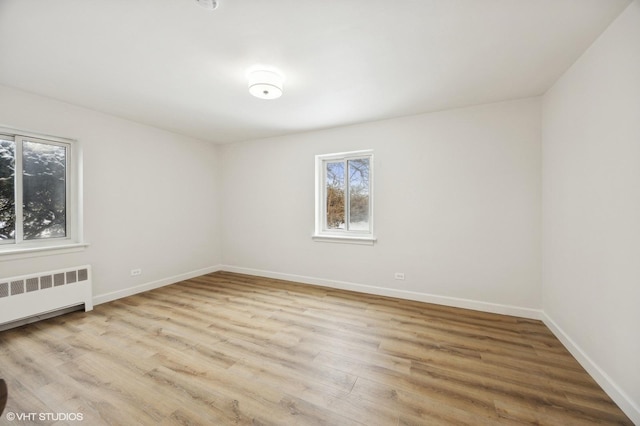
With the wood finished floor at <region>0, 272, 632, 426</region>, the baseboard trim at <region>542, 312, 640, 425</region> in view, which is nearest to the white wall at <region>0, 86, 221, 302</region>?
the wood finished floor at <region>0, 272, 632, 426</region>

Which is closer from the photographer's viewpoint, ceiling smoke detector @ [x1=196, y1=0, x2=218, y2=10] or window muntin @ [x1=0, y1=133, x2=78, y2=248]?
ceiling smoke detector @ [x1=196, y1=0, x2=218, y2=10]

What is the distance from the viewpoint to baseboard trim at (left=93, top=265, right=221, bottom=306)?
3.33 meters

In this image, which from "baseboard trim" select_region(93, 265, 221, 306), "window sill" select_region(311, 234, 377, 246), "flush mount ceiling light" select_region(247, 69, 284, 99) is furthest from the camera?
"window sill" select_region(311, 234, 377, 246)

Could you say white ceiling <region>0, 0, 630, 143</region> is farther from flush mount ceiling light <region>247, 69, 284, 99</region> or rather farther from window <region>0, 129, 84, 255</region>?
window <region>0, 129, 84, 255</region>

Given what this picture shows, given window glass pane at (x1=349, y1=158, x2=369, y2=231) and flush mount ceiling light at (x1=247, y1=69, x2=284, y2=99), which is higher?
flush mount ceiling light at (x1=247, y1=69, x2=284, y2=99)

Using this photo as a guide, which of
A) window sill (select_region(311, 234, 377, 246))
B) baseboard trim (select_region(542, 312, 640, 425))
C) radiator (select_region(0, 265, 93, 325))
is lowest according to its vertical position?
baseboard trim (select_region(542, 312, 640, 425))

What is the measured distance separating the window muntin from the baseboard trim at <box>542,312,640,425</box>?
5.40 meters

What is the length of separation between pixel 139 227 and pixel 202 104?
2151mm

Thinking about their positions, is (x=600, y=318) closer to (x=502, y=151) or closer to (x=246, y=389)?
(x=502, y=151)

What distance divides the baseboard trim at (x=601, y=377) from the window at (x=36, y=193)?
5.27 metres

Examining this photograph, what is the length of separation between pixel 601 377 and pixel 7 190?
18.7ft

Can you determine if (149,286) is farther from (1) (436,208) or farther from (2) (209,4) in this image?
(1) (436,208)

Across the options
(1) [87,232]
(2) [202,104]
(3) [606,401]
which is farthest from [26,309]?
(3) [606,401]

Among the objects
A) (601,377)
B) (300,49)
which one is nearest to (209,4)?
(300,49)
